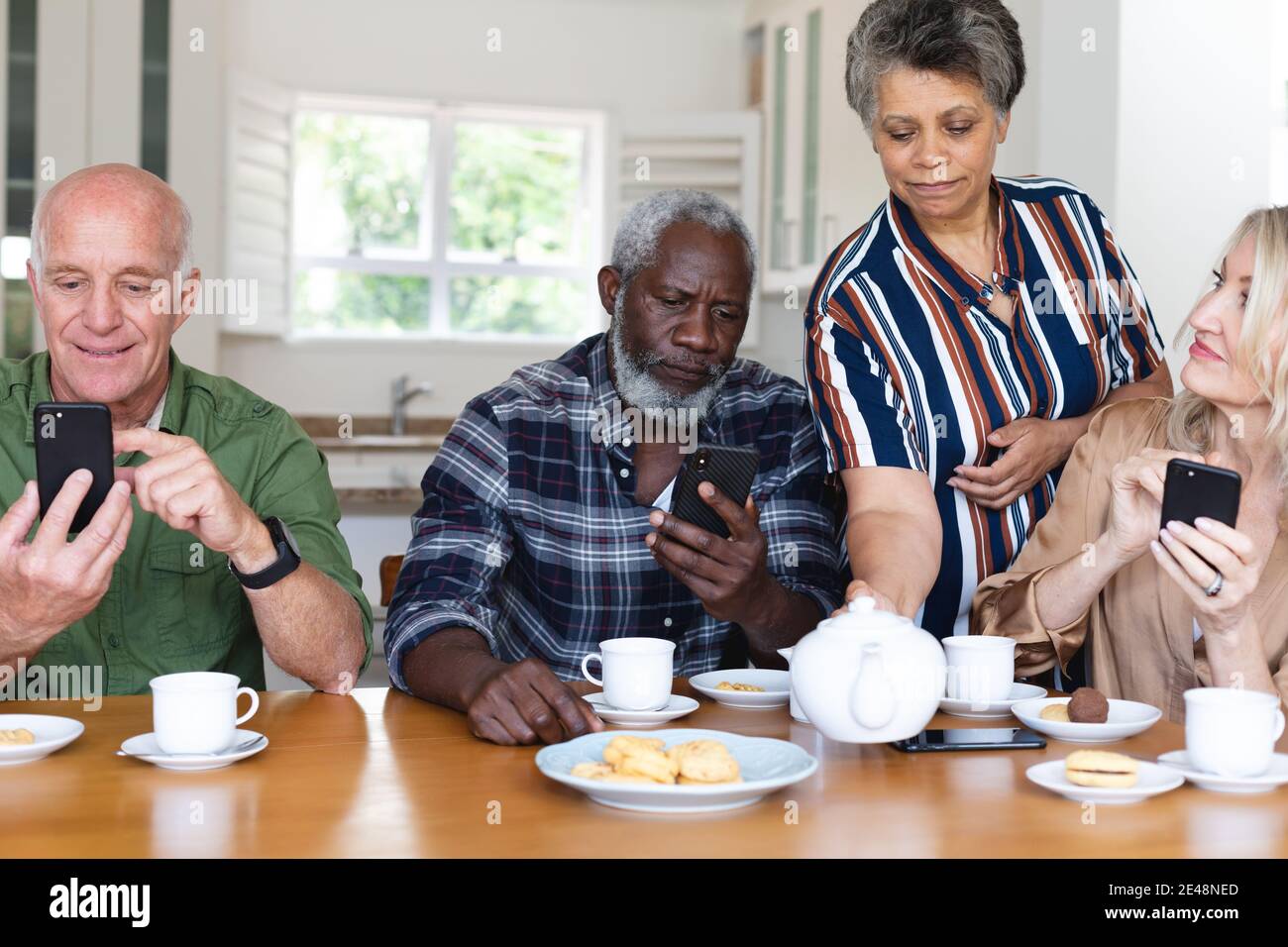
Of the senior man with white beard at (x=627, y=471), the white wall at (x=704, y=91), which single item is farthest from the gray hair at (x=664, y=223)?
the white wall at (x=704, y=91)

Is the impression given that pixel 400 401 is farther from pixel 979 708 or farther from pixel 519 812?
pixel 519 812

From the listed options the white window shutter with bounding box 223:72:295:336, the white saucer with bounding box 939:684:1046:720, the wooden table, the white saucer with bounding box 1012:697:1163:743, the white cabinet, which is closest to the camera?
the wooden table

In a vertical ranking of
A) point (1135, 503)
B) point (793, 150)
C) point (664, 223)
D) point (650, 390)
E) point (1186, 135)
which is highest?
point (793, 150)

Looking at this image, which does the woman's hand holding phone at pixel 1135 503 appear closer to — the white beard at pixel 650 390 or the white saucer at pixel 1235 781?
the white saucer at pixel 1235 781

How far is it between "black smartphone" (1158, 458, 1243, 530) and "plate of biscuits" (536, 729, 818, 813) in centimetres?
52

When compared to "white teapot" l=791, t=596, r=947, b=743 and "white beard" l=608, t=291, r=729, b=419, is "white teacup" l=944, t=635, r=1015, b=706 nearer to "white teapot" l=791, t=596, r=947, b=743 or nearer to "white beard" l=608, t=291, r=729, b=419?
"white teapot" l=791, t=596, r=947, b=743

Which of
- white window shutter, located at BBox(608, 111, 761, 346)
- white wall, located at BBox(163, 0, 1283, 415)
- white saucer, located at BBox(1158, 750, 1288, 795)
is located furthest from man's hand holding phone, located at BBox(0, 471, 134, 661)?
white window shutter, located at BBox(608, 111, 761, 346)

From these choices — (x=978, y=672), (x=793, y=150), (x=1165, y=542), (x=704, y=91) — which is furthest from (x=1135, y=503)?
(x=704, y=91)

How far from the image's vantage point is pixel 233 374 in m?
5.55

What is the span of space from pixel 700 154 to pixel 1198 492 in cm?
443

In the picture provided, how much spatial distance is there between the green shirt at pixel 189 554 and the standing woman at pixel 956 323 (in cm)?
75

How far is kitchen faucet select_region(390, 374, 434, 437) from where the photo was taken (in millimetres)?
5652

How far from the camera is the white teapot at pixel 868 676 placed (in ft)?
4.00

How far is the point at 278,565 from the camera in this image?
166 centimetres
